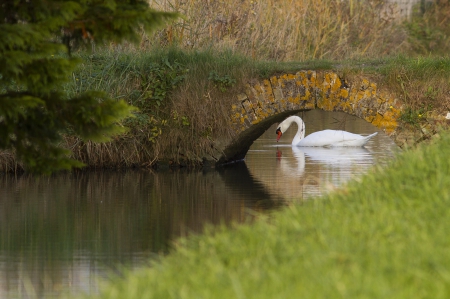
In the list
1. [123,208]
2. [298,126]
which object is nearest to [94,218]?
[123,208]

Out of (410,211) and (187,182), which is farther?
(187,182)

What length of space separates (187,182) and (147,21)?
6.81 metres

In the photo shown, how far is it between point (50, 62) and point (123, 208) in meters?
4.54

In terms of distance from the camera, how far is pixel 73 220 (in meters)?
9.61

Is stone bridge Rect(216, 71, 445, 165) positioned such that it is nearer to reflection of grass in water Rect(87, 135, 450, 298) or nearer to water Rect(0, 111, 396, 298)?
water Rect(0, 111, 396, 298)

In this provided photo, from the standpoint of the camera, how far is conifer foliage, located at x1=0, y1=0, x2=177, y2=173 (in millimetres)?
5934

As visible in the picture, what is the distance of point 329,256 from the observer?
4.58 metres

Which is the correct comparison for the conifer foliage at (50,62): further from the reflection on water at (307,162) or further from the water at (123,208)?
the reflection on water at (307,162)

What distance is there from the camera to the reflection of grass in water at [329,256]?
4.09 m

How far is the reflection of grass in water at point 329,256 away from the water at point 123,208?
1054 millimetres

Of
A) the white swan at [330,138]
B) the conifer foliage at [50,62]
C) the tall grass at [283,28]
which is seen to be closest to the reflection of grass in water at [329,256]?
the conifer foliage at [50,62]

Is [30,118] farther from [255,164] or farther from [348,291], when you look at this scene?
[255,164]

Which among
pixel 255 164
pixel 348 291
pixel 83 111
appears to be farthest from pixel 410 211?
pixel 255 164

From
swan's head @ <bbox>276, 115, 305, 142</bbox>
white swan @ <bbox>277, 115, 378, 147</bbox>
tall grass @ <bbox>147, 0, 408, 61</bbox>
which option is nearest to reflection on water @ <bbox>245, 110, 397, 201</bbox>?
white swan @ <bbox>277, 115, 378, 147</bbox>
